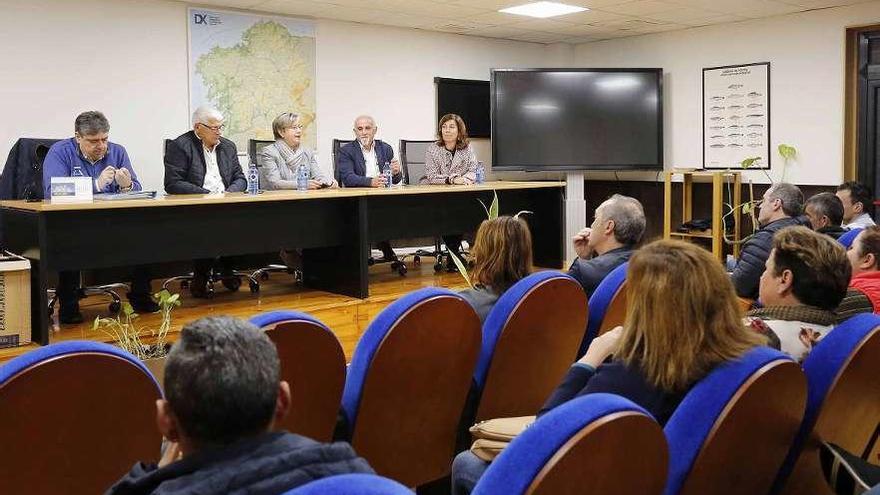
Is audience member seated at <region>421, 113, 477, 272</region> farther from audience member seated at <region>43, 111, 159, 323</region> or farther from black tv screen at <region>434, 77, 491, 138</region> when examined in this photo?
audience member seated at <region>43, 111, 159, 323</region>

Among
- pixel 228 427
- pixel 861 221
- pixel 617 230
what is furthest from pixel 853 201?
pixel 228 427

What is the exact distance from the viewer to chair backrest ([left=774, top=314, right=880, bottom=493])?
5.59ft

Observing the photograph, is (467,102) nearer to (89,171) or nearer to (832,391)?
(89,171)

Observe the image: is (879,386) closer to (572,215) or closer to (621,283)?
(621,283)

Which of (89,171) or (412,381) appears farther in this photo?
(89,171)

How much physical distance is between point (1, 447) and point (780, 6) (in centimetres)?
744

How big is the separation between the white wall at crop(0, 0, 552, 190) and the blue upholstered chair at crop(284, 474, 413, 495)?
5987 mm

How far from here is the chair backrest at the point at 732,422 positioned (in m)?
1.40

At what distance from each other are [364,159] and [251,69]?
1.46m

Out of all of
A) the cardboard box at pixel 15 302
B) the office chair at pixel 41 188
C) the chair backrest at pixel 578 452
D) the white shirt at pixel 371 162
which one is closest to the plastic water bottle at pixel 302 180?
the white shirt at pixel 371 162

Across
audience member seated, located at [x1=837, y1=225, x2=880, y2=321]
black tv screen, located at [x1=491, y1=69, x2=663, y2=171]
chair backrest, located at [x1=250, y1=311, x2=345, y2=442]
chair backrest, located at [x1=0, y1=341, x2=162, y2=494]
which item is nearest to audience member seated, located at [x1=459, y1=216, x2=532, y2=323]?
chair backrest, located at [x1=250, y1=311, x2=345, y2=442]

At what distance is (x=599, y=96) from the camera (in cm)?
869

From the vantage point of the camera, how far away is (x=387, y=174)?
20.5 feet

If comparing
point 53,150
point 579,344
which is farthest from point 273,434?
point 53,150
